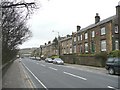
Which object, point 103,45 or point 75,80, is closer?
point 75,80

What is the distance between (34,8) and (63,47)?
89.5 meters

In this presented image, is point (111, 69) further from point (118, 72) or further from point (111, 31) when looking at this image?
point (111, 31)

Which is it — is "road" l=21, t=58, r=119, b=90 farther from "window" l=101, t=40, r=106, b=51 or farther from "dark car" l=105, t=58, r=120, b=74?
"window" l=101, t=40, r=106, b=51

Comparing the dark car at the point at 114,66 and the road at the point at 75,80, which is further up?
the dark car at the point at 114,66

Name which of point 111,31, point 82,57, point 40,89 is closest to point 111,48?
point 111,31

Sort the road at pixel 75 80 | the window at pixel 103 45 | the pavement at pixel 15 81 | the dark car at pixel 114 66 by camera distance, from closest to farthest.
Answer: the pavement at pixel 15 81 < the road at pixel 75 80 < the dark car at pixel 114 66 < the window at pixel 103 45

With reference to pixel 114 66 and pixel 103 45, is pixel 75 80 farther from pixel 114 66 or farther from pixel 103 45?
pixel 103 45

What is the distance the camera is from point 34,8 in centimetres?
1409

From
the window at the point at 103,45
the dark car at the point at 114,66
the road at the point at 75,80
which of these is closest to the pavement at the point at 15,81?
the road at the point at 75,80

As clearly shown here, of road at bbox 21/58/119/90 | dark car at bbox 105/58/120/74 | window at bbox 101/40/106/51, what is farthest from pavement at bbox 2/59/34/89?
window at bbox 101/40/106/51

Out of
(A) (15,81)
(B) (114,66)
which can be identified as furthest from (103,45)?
(A) (15,81)

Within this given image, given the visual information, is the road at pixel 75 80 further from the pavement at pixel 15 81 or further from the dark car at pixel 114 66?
the dark car at pixel 114 66

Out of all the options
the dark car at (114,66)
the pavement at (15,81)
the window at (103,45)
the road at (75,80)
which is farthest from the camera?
the window at (103,45)

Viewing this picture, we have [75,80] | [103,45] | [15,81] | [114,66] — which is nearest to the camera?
[15,81]
